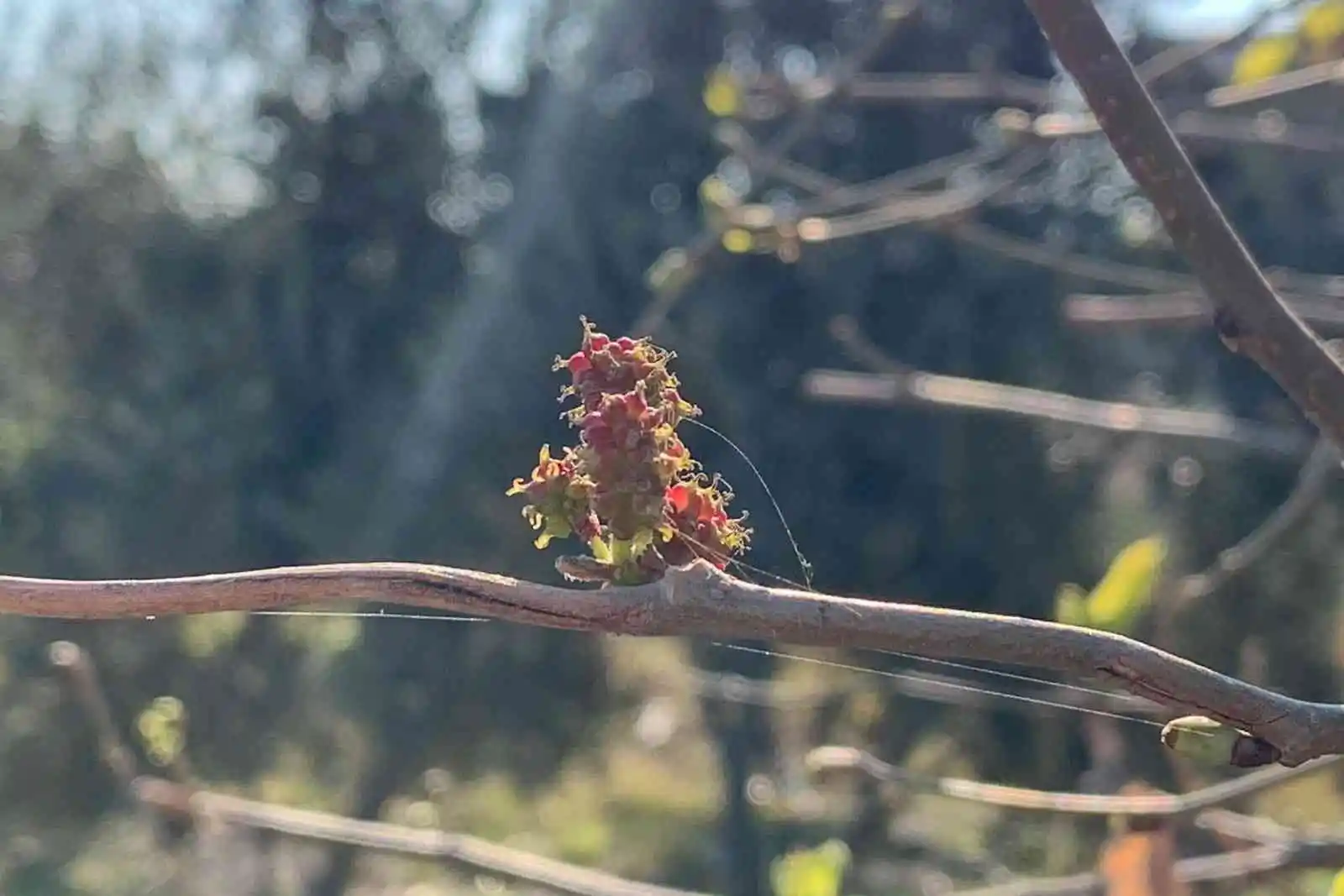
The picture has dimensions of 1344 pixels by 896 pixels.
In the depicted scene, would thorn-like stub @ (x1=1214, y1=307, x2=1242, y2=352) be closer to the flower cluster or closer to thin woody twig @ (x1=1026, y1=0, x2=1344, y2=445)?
thin woody twig @ (x1=1026, y1=0, x2=1344, y2=445)

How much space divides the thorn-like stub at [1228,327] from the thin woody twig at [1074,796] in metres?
0.25

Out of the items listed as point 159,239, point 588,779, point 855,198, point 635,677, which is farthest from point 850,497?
point 855,198

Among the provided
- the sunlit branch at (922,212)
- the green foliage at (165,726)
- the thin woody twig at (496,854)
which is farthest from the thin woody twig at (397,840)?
the sunlit branch at (922,212)

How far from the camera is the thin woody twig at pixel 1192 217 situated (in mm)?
698

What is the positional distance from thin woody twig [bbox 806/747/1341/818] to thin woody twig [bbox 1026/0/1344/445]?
228 millimetres

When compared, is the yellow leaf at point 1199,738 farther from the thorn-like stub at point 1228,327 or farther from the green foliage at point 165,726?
the green foliage at point 165,726

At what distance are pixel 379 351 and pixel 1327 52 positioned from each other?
12.1 feet

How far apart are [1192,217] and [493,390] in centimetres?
388

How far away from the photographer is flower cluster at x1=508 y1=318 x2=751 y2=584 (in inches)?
18.7

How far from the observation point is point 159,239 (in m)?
4.59

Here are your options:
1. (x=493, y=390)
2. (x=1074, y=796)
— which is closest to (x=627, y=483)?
(x=1074, y=796)

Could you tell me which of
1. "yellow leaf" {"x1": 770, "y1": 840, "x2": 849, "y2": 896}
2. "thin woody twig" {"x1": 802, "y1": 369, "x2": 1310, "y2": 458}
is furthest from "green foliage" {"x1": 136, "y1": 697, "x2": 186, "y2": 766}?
"thin woody twig" {"x1": 802, "y1": 369, "x2": 1310, "y2": 458}

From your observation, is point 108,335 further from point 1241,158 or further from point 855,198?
point 855,198

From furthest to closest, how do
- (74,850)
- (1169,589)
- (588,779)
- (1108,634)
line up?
(588,779) → (74,850) → (1169,589) → (1108,634)
